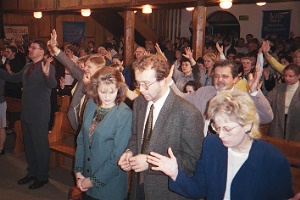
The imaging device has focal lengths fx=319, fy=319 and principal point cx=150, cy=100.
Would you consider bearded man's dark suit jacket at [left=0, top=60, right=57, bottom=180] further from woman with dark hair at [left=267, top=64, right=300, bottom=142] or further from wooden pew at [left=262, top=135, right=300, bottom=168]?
woman with dark hair at [left=267, top=64, right=300, bottom=142]

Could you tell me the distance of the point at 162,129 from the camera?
2188 mm

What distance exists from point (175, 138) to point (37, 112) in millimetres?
2501

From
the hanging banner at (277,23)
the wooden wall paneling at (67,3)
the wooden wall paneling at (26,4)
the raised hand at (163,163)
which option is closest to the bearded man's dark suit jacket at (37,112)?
the raised hand at (163,163)

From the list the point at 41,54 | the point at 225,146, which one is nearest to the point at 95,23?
the point at 41,54

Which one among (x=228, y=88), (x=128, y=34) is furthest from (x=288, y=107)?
(x=128, y=34)

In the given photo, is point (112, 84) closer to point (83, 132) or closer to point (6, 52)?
point (83, 132)

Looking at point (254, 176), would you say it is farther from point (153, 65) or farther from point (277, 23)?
point (277, 23)

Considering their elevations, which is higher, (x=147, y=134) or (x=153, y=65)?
(x=153, y=65)

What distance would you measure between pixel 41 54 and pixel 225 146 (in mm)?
2992

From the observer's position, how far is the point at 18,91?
21.7 feet

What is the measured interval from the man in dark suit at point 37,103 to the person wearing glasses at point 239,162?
264 centimetres

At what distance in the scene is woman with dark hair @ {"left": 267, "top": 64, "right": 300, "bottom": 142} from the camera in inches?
168

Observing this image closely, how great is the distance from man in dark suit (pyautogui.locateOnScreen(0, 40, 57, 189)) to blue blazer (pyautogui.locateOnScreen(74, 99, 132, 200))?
5.53 ft

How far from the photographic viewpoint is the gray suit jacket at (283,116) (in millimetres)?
4258
